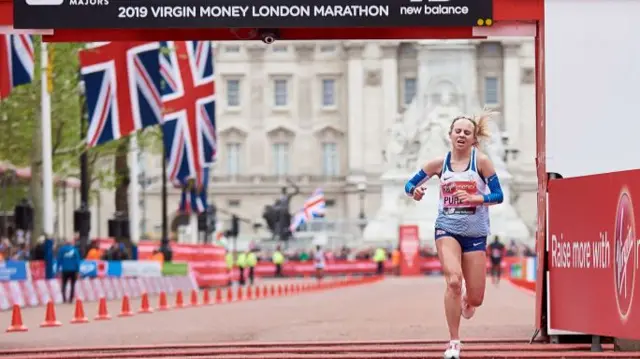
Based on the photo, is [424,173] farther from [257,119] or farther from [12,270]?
[257,119]

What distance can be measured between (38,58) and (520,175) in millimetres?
83012

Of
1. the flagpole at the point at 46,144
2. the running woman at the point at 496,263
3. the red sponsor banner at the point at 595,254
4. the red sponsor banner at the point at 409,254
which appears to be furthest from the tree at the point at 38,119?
the red sponsor banner at the point at 409,254

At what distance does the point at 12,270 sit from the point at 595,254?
25229mm

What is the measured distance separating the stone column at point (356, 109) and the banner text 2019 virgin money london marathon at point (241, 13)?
392 ft

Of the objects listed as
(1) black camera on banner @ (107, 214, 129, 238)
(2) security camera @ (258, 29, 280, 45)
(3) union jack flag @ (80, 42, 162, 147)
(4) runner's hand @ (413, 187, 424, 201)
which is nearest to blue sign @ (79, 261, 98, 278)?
(3) union jack flag @ (80, 42, 162, 147)

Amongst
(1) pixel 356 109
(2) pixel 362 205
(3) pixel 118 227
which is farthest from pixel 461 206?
(1) pixel 356 109

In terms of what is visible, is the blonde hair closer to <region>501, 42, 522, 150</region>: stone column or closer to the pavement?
the pavement

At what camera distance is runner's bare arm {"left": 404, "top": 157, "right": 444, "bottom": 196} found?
15.0 meters

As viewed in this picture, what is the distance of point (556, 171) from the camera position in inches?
703

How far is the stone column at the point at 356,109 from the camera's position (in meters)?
137

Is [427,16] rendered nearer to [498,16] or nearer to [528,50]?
[498,16]

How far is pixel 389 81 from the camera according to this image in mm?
137250

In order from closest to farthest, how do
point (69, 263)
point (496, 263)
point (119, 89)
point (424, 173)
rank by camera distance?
1. point (424, 173)
2. point (69, 263)
3. point (119, 89)
4. point (496, 263)

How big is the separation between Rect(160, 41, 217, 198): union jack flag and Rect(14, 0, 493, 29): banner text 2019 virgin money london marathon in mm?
27204
